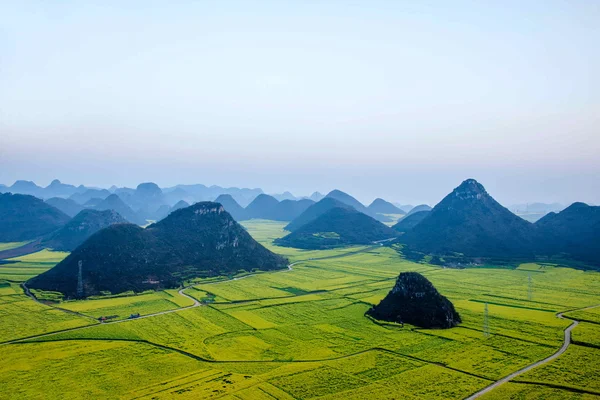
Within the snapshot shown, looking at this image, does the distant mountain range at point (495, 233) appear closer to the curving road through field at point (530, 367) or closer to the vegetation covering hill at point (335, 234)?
the vegetation covering hill at point (335, 234)

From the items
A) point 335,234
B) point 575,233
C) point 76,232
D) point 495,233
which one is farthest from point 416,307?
point 76,232

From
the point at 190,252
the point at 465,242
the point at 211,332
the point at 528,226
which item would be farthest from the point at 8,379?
the point at 528,226

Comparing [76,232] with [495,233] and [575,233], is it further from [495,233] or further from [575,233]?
[575,233]

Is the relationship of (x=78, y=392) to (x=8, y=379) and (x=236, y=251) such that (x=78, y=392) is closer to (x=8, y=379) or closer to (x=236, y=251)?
(x=8, y=379)

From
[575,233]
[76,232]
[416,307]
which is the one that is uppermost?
[575,233]

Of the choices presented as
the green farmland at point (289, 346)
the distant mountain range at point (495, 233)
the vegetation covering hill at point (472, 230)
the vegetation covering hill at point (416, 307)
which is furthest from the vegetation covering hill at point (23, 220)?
the vegetation covering hill at point (416, 307)

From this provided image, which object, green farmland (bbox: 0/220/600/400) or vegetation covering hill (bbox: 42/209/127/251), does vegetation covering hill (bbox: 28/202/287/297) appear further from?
vegetation covering hill (bbox: 42/209/127/251)
